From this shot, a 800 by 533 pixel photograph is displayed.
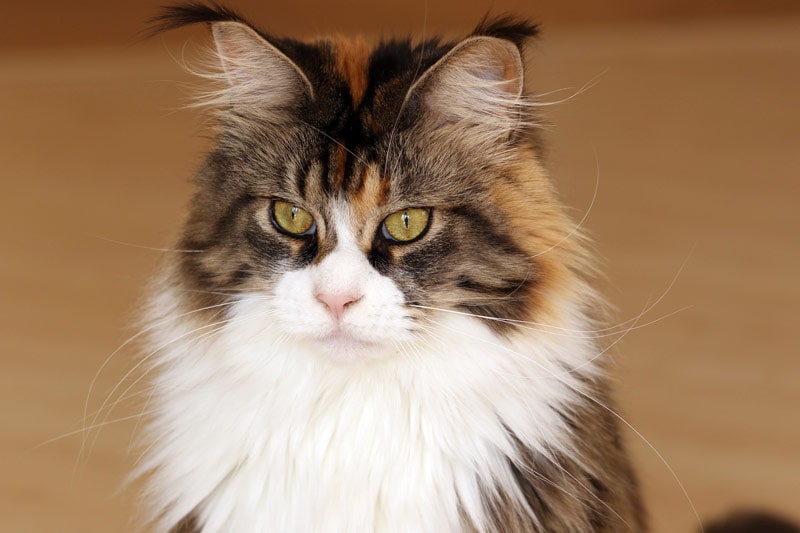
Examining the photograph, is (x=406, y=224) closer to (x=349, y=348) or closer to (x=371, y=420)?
(x=349, y=348)

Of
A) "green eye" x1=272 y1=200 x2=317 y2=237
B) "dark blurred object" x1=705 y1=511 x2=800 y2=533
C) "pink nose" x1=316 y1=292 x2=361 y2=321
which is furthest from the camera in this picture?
"dark blurred object" x1=705 y1=511 x2=800 y2=533

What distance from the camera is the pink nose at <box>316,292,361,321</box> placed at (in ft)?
4.81

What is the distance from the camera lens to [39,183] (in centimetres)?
385

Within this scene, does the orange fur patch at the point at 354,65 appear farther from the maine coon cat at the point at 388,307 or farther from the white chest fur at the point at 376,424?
the white chest fur at the point at 376,424

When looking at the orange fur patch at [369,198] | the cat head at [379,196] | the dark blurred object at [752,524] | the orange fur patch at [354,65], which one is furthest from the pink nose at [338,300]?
the dark blurred object at [752,524]

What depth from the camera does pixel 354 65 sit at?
5.50 feet

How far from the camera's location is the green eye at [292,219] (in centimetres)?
158

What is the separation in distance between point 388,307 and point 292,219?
0.23 m

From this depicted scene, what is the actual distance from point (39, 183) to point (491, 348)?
275 centimetres

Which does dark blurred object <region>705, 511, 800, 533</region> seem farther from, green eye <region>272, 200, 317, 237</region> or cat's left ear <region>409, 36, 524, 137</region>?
green eye <region>272, 200, 317, 237</region>

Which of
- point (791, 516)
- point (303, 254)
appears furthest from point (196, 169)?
point (791, 516)

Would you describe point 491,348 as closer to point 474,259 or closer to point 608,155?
point 474,259

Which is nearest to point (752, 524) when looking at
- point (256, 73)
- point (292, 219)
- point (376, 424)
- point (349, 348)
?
point (376, 424)

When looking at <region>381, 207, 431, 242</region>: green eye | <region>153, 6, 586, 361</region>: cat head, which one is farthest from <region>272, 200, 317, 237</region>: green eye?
<region>381, 207, 431, 242</region>: green eye
